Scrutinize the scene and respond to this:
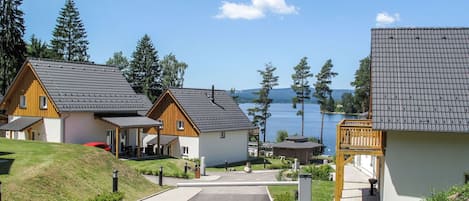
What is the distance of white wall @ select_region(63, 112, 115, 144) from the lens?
3366 centimetres

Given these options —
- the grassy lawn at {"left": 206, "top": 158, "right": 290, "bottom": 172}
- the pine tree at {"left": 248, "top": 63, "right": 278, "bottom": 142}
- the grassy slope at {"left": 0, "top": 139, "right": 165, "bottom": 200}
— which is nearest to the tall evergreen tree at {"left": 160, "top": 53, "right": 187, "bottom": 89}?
the pine tree at {"left": 248, "top": 63, "right": 278, "bottom": 142}

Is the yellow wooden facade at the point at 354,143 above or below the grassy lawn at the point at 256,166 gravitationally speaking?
above

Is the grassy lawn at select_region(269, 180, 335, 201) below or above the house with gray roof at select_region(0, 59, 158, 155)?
below

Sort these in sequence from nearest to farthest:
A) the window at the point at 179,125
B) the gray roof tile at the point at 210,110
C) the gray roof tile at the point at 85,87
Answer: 1. the gray roof tile at the point at 85,87
2. the gray roof tile at the point at 210,110
3. the window at the point at 179,125

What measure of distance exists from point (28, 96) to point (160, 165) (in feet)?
36.0

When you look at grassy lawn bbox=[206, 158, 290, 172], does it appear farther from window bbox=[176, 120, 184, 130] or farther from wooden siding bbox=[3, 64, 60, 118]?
wooden siding bbox=[3, 64, 60, 118]

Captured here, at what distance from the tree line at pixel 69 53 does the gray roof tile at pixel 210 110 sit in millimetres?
19598

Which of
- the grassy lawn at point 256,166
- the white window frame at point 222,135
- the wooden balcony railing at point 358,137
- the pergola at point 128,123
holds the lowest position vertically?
the grassy lawn at point 256,166

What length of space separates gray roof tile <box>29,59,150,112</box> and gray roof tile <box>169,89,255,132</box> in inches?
193

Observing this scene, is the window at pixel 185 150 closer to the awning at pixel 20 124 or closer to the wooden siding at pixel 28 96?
the wooden siding at pixel 28 96

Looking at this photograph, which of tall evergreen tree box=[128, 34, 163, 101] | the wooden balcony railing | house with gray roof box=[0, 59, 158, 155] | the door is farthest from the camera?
tall evergreen tree box=[128, 34, 163, 101]

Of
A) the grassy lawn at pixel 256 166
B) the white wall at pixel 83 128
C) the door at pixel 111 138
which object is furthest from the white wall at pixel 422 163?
the door at pixel 111 138

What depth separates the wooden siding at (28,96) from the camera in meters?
34.0

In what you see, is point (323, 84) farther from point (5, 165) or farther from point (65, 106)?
point (5, 165)
